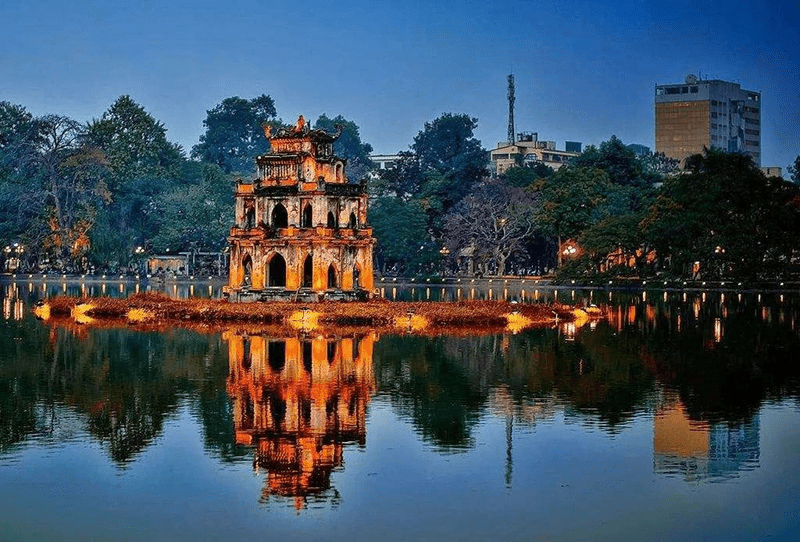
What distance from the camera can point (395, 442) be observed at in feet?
88.4

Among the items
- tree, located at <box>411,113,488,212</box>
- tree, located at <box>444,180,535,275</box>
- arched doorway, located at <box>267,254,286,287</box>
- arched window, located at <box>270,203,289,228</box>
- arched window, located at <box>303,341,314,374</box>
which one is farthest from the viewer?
tree, located at <box>411,113,488,212</box>

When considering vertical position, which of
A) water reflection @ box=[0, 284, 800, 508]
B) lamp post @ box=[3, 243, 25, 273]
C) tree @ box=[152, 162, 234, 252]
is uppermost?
tree @ box=[152, 162, 234, 252]

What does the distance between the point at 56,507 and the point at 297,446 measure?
609 centimetres

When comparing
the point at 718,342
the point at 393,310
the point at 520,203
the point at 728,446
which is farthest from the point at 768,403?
the point at 520,203

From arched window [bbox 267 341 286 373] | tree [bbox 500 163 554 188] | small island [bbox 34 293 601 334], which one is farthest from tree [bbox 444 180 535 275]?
arched window [bbox 267 341 286 373]

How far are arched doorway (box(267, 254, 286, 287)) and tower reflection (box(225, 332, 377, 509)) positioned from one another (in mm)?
22248

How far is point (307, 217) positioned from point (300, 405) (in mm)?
38711

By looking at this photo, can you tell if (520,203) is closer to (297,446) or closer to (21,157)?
(21,157)

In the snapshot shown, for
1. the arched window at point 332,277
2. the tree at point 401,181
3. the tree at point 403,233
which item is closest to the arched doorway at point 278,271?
the arched window at point 332,277

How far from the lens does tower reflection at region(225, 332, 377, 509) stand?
23.4 meters

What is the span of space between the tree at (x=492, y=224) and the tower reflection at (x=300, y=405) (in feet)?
270

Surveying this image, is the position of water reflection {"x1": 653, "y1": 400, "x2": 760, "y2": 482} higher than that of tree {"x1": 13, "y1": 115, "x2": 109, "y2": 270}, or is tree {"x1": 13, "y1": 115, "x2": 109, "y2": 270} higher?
tree {"x1": 13, "y1": 115, "x2": 109, "y2": 270}

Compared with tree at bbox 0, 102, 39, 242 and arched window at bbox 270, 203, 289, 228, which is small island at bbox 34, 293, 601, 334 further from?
tree at bbox 0, 102, 39, 242

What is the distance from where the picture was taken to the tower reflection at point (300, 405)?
23422 mm
